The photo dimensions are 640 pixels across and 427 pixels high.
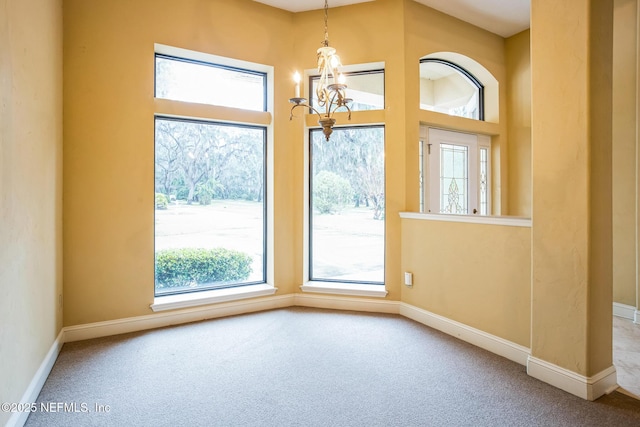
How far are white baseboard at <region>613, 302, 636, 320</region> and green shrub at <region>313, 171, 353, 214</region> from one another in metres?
3.13

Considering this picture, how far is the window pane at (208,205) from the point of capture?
370 centimetres

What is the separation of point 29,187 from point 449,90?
15.1 feet

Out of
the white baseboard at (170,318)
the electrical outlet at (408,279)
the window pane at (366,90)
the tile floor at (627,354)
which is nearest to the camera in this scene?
the tile floor at (627,354)

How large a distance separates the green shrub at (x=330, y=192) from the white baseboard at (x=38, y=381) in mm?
2820

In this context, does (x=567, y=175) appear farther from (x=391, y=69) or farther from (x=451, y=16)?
(x=451, y=16)

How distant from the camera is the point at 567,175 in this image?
7.52ft

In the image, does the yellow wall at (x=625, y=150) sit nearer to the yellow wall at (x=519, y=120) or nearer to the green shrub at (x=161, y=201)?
the yellow wall at (x=519, y=120)

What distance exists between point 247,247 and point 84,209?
5.56ft

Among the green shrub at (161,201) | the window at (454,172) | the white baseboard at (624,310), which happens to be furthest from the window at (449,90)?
the green shrub at (161,201)

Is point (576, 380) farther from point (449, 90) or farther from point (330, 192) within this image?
point (449, 90)

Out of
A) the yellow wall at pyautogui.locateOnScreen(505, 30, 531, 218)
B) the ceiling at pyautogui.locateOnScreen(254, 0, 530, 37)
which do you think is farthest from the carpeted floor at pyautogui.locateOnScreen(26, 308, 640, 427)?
the ceiling at pyautogui.locateOnScreen(254, 0, 530, 37)

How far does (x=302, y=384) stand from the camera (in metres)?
2.41

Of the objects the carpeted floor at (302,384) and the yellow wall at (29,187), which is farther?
the carpeted floor at (302,384)

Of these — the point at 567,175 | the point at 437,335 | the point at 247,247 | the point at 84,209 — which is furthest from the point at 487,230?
the point at 84,209
